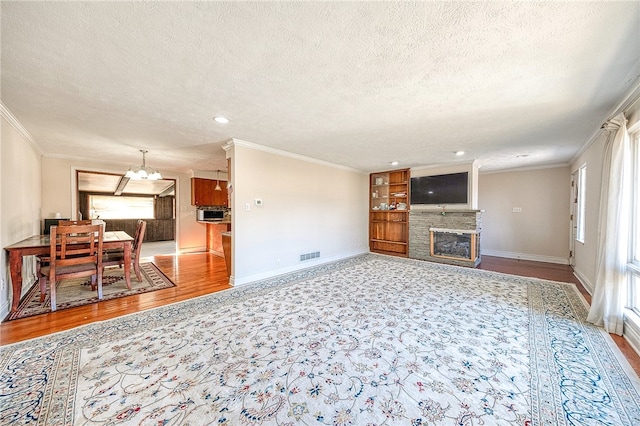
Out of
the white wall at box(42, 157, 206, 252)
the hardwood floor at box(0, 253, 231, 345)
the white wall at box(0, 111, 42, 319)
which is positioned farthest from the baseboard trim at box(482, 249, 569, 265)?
the white wall at box(42, 157, 206, 252)

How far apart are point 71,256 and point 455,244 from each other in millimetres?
6826

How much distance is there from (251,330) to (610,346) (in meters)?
3.31

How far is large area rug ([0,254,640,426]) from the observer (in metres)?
1.41

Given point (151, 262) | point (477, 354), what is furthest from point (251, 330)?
point (151, 262)

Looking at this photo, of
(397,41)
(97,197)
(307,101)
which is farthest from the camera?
(97,197)

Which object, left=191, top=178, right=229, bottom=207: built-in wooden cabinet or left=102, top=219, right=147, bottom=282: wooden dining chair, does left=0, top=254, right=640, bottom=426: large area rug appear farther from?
left=191, top=178, right=229, bottom=207: built-in wooden cabinet

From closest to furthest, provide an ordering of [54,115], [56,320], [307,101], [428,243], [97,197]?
[307,101] < [56,320] < [54,115] < [428,243] < [97,197]

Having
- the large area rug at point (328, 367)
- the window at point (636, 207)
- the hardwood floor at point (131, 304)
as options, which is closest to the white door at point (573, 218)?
the large area rug at point (328, 367)

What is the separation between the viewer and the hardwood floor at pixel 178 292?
2.31 metres

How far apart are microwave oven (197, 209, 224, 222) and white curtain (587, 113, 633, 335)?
24.2ft

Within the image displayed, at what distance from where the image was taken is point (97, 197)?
9.12 metres

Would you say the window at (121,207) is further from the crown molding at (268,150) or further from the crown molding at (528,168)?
the crown molding at (528,168)

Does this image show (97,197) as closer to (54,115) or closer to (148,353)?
(54,115)

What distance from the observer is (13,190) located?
299 centimetres
